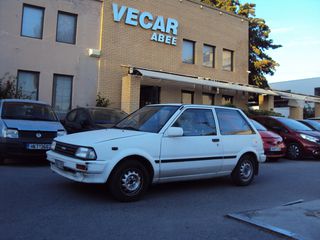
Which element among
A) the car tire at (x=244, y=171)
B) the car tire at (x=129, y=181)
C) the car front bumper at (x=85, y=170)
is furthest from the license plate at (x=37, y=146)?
the car tire at (x=244, y=171)

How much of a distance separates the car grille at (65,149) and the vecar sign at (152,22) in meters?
11.5

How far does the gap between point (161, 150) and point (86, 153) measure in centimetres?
131

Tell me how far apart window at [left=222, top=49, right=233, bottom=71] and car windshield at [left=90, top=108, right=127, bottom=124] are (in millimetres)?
11512

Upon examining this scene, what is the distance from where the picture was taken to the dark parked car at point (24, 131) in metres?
8.54

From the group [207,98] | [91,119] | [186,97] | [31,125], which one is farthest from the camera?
[207,98]

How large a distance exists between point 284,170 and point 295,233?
5.93m

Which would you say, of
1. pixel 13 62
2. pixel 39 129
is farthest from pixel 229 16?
pixel 39 129

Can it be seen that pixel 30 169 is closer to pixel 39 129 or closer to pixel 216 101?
pixel 39 129

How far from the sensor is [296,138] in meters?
13.0

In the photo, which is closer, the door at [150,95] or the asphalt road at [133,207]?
the asphalt road at [133,207]

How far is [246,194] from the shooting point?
22.7 feet

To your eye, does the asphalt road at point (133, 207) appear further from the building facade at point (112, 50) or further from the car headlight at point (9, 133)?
the building facade at point (112, 50)

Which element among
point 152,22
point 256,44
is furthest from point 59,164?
point 256,44

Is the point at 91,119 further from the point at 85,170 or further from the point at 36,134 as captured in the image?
the point at 85,170
